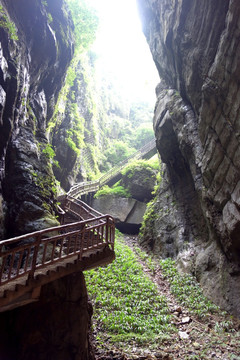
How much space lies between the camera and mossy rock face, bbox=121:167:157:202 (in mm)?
19016

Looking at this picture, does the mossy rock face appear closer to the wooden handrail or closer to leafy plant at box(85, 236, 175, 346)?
leafy plant at box(85, 236, 175, 346)

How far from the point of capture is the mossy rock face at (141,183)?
62.4 feet


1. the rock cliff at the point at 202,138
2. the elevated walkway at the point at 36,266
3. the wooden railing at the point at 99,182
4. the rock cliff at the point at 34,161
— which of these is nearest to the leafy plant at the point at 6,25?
the rock cliff at the point at 34,161

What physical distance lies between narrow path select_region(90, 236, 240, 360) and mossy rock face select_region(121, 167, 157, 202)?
1193 centimetres

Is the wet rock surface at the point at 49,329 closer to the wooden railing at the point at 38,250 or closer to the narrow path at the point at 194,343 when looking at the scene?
the wooden railing at the point at 38,250

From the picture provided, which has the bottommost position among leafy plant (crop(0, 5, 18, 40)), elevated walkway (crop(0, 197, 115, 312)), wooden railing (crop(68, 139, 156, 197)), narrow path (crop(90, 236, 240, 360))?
narrow path (crop(90, 236, 240, 360))

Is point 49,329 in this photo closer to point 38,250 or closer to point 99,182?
point 38,250

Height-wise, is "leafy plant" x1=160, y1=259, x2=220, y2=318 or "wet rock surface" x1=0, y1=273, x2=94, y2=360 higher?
"wet rock surface" x1=0, y1=273, x2=94, y2=360

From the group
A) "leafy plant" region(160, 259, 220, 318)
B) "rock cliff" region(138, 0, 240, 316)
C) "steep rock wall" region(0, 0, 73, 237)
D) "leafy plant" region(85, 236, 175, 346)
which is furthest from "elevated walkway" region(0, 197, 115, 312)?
"rock cliff" region(138, 0, 240, 316)

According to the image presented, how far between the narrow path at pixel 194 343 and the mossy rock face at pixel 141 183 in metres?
11.9

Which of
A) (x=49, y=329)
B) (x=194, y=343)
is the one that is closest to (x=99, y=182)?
(x=194, y=343)

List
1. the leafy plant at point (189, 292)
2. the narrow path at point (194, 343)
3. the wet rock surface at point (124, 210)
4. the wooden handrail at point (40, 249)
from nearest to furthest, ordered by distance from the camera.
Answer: the wooden handrail at point (40, 249) < the narrow path at point (194, 343) < the leafy plant at point (189, 292) < the wet rock surface at point (124, 210)

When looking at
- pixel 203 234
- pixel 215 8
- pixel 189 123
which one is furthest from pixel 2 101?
pixel 203 234

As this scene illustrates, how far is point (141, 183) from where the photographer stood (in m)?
19.2
